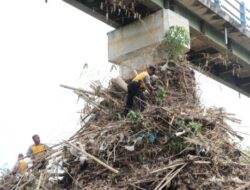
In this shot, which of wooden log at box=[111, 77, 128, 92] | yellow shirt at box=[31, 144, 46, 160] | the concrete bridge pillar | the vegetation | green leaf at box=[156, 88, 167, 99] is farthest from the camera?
the concrete bridge pillar

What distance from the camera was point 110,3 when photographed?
13070 millimetres

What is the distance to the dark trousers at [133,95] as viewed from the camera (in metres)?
10.6

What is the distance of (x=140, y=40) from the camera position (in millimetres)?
13547

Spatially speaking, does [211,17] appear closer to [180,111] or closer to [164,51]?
[164,51]

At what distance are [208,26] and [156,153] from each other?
263 inches

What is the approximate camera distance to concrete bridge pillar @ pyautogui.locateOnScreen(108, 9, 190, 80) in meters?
13.1

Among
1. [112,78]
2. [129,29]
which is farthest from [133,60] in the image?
[112,78]

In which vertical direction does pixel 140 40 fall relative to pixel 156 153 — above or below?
above

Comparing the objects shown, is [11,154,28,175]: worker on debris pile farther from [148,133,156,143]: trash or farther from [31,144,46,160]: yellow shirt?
[148,133,156,143]: trash

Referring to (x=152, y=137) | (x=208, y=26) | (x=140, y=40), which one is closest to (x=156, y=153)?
(x=152, y=137)

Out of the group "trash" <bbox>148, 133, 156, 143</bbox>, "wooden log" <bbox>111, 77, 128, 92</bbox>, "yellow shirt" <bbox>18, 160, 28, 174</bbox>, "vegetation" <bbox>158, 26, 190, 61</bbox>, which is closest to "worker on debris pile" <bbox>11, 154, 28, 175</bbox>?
"yellow shirt" <bbox>18, 160, 28, 174</bbox>

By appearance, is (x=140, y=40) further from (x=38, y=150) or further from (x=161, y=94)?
(x=38, y=150)

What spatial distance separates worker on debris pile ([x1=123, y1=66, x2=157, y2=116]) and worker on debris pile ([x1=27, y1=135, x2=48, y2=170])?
179 centimetres

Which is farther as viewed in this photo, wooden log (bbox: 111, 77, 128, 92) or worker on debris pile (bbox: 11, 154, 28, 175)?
wooden log (bbox: 111, 77, 128, 92)
